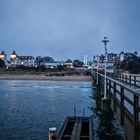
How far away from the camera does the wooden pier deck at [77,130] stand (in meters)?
15.0

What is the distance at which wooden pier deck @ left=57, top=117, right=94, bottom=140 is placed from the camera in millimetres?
14961

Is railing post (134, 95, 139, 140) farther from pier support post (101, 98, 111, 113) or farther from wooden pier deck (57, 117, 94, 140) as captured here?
pier support post (101, 98, 111, 113)

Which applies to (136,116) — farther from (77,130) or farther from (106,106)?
(106,106)

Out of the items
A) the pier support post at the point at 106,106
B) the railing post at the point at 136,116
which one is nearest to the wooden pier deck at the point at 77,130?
the pier support post at the point at 106,106

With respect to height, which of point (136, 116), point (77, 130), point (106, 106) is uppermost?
point (136, 116)

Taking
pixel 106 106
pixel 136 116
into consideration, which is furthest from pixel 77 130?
pixel 136 116

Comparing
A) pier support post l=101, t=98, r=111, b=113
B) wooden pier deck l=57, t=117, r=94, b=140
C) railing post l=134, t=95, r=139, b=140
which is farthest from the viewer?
pier support post l=101, t=98, r=111, b=113

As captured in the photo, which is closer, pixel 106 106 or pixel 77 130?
pixel 77 130

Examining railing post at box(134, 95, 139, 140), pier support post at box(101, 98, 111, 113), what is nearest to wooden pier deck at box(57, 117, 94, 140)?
pier support post at box(101, 98, 111, 113)

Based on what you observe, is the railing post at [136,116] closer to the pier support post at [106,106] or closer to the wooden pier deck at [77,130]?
the wooden pier deck at [77,130]

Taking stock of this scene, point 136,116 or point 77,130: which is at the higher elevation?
point 136,116

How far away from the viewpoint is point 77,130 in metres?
16.3

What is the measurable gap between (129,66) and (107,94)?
415ft

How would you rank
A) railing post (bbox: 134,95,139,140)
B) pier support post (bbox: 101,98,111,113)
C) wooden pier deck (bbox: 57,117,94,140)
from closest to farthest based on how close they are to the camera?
railing post (bbox: 134,95,139,140) < wooden pier deck (bbox: 57,117,94,140) < pier support post (bbox: 101,98,111,113)
